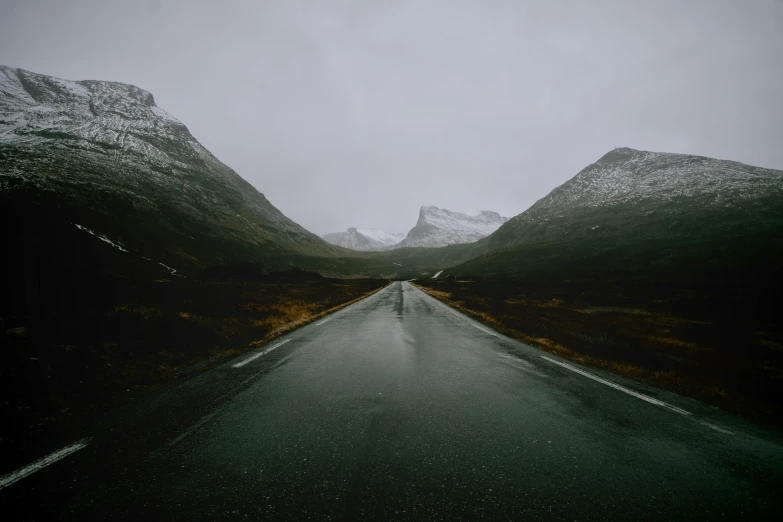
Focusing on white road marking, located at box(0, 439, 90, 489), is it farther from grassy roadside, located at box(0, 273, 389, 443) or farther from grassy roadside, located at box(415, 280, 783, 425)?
grassy roadside, located at box(415, 280, 783, 425)

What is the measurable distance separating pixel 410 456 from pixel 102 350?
31.3ft

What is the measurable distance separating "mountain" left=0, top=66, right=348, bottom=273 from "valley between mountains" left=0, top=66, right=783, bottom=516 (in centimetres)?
96

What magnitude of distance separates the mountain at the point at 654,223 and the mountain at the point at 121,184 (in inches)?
3374

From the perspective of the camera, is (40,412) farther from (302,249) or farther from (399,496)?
(302,249)

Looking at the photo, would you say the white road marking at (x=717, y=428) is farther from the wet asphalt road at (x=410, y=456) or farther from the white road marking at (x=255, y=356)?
the white road marking at (x=255, y=356)

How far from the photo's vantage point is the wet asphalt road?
10.1 ft

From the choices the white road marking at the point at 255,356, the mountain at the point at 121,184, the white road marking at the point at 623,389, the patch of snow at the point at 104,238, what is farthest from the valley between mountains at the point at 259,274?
the patch of snow at the point at 104,238

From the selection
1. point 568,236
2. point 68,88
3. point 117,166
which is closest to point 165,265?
point 117,166

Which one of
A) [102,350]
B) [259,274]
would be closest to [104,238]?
[259,274]

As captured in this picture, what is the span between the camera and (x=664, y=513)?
308 cm

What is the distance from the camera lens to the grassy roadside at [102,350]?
5656 millimetres

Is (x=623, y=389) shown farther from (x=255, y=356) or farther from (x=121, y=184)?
(x=121, y=184)

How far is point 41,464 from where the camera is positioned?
3.62m

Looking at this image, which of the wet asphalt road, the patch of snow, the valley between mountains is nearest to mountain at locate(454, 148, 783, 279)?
the valley between mountains
